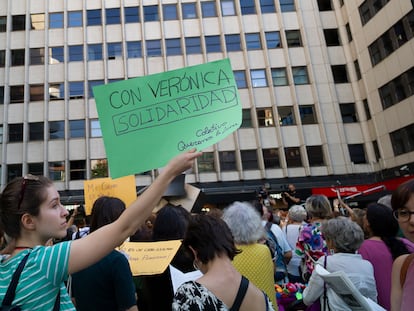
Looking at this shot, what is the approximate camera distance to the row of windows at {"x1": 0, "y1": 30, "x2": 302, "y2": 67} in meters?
28.1

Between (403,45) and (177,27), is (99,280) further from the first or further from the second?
(177,27)

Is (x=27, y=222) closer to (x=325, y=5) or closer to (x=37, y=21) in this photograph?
(x=37, y=21)

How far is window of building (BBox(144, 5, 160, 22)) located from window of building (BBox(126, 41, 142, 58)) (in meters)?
2.52

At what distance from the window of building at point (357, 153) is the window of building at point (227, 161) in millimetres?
9870

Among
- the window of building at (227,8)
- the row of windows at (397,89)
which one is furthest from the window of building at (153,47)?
the row of windows at (397,89)

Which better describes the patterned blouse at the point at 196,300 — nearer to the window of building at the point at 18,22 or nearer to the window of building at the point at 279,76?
the window of building at the point at 279,76

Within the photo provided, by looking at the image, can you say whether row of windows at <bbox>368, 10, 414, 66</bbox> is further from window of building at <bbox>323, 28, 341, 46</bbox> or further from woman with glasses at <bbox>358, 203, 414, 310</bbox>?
woman with glasses at <bbox>358, 203, 414, 310</bbox>

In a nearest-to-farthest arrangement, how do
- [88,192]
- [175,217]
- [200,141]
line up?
[200,141]
[175,217]
[88,192]

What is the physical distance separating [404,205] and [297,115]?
2546 cm

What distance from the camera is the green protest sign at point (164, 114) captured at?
7.40 ft

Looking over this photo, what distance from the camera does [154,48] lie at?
28250 millimetres

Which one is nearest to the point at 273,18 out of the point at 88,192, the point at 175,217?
the point at 88,192

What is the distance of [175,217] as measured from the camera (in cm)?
362

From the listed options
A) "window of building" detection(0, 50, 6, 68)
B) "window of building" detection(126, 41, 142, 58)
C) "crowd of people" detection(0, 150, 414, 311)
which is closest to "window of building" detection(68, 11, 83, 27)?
"window of building" detection(126, 41, 142, 58)
